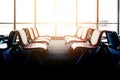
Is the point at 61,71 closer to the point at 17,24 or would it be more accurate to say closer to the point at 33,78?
the point at 33,78

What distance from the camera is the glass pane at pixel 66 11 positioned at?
34.7 ft

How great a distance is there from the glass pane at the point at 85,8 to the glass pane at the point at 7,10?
3.05 meters

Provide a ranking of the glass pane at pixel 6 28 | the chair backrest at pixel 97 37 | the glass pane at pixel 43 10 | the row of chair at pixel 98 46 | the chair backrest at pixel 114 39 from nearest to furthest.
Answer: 1. the chair backrest at pixel 114 39
2. the row of chair at pixel 98 46
3. the chair backrest at pixel 97 37
4. the glass pane at pixel 6 28
5. the glass pane at pixel 43 10

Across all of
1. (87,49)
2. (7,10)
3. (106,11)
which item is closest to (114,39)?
(87,49)

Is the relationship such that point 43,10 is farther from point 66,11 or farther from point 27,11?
point 66,11

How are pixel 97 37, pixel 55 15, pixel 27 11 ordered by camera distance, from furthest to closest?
1. pixel 27 11
2. pixel 55 15
3. pixel 97 37

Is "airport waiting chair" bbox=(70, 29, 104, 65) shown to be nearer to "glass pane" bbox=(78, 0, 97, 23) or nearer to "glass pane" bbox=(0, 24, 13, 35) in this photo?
"glass pane" bbox=(78, 0, 97, 23)

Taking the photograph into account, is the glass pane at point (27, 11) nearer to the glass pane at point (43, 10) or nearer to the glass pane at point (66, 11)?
the glass pane at point (43, 10)

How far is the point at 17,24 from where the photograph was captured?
1035cm

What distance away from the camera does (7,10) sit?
10961 mm

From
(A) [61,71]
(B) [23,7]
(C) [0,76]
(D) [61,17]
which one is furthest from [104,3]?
(C) [0,76]

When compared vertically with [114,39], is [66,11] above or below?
above

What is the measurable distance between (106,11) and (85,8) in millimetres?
1228

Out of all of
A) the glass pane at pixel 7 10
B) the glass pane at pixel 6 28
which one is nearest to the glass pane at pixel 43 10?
the glass pane at pixel 7 10
